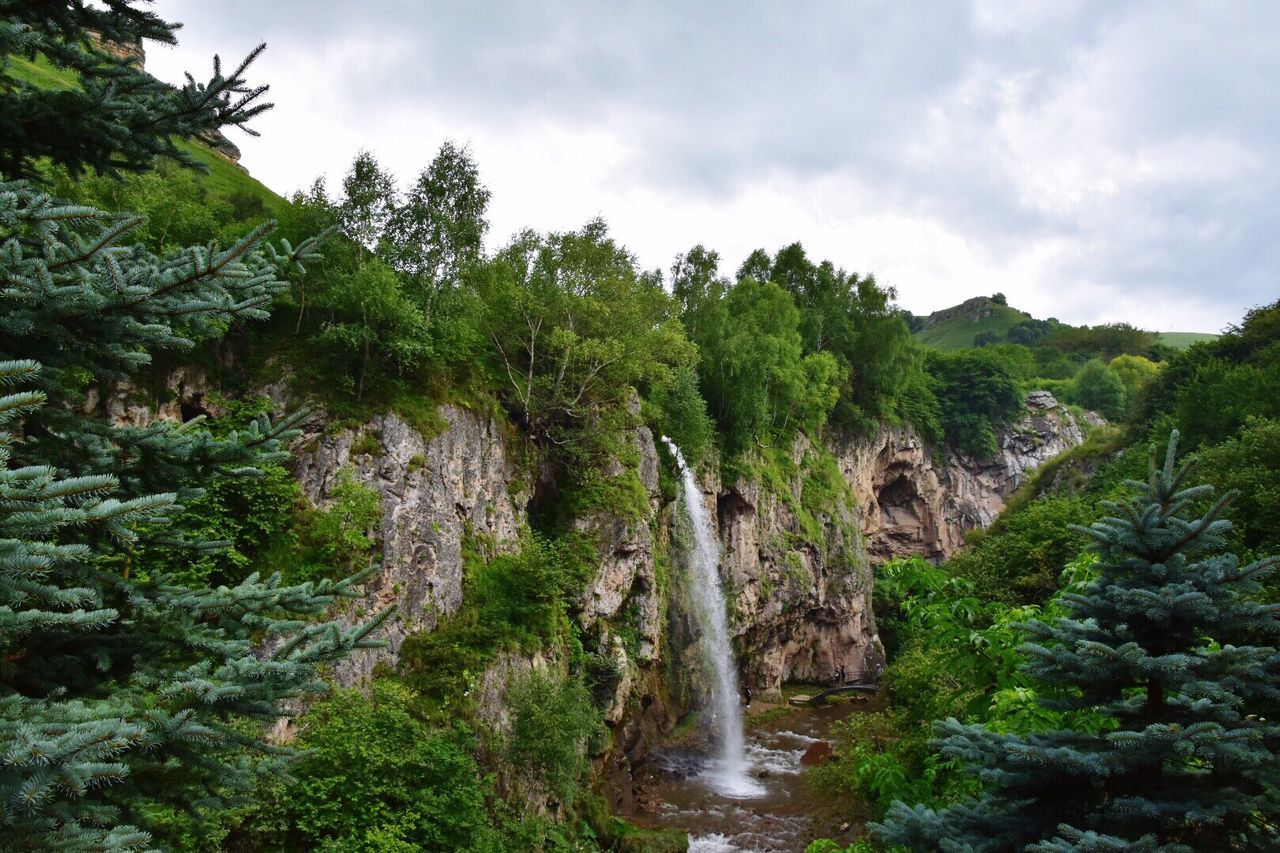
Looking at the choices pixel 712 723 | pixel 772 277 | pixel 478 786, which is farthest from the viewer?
pixel 772 277

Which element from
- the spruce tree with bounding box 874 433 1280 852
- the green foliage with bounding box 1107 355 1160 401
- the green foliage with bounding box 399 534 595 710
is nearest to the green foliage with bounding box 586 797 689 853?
the green foliage with bounding box 399 534 595 710

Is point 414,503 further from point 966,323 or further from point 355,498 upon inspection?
point 966,323

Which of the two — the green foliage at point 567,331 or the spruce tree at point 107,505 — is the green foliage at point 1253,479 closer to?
the green foliage at point 567,331

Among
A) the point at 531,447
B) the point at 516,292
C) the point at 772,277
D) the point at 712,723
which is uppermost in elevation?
the point at 772,277

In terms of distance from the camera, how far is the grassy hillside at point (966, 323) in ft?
448

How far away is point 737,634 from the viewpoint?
32562 millimetres

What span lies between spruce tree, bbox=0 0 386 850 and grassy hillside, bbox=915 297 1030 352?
141 m

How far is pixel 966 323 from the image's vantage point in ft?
478

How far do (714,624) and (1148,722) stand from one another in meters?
25.7

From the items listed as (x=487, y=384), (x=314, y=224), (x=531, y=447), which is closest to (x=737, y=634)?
(x=531, y=447)

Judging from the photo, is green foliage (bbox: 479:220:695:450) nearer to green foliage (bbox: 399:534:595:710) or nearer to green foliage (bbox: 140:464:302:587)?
green foliage (bbox: 399:534:595:710)

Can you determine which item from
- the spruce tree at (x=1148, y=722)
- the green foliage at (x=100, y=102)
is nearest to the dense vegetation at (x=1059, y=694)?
the spruce tree at (x=1148, y=722)

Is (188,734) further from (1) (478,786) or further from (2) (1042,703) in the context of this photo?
(1) (478,786)

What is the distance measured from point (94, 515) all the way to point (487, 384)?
19.8 meters
